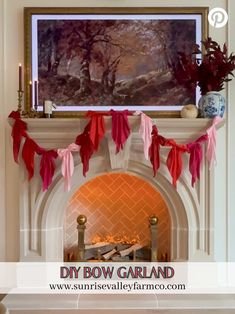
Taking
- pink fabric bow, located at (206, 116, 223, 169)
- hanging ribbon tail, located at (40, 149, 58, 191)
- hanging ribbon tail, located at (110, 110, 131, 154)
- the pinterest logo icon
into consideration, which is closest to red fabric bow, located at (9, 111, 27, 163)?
hanging ribbon tail, located at (40, 149, 58, 191)

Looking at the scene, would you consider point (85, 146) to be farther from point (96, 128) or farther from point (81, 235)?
point (81, 235)

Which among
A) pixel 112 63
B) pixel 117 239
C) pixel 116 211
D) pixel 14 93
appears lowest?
pixel 117 239

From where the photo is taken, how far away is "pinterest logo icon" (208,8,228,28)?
335cm

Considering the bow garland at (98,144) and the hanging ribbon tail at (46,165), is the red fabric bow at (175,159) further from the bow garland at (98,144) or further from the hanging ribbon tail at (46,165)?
the hanging ribbon tail at (46,165)

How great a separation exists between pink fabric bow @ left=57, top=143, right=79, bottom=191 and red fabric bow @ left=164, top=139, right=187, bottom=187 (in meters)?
0.68

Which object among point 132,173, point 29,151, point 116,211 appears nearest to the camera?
point 29,151

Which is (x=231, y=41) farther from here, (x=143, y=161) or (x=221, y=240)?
(x=221, y=240)

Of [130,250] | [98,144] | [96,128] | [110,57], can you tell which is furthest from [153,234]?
[110,57]

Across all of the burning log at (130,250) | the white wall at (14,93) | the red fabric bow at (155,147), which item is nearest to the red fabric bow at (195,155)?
the red fabric bow at (155,147)

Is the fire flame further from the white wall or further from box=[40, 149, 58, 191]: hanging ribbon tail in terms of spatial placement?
box=[40, 149, 58, 191]: hanging ribbon tail

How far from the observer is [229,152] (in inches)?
133

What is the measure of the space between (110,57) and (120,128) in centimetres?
74

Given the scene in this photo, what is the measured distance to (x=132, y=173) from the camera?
10.5ft

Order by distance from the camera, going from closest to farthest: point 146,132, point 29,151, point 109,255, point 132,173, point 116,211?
point 146,132 < point 29,151 < point 132,173 < point 109,255 < point 116,211
